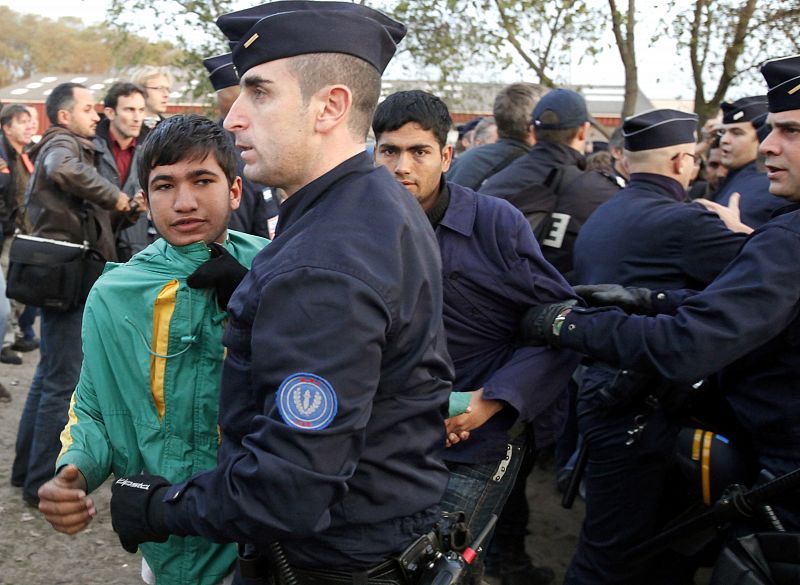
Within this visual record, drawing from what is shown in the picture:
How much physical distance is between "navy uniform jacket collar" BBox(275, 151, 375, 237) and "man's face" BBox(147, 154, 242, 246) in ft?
2.17

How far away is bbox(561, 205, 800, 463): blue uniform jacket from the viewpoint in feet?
8.31

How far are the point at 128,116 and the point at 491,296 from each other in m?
3.41

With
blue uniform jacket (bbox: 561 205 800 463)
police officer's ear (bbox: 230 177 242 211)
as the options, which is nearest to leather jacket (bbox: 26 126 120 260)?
police officer's ear (bbox: 230 177 242 211)

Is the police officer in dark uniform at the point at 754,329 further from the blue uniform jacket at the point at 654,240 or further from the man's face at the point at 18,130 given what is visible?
the man's face at the point at 18,130

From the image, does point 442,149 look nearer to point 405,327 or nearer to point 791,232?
point 791,232

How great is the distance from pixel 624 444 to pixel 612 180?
185cm

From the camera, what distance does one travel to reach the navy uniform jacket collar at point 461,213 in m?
2.83

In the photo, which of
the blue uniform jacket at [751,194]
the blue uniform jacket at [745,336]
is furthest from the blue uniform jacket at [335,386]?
the blue uniform jacket at [751,194]

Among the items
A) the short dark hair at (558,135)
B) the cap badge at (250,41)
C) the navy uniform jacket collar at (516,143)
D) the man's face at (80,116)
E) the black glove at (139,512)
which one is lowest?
the black glove at (139,512)

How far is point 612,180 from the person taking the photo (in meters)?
4.78

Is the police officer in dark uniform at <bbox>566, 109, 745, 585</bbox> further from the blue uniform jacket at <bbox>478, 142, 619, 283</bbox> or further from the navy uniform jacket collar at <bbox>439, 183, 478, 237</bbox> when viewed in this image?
the navy uniform jacket collar at <bbox>439, 183, 478, 237</bbox>

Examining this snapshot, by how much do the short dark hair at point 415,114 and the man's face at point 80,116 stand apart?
2.84 metres

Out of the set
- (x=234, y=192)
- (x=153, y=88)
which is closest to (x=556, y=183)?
(x=234, y=192)

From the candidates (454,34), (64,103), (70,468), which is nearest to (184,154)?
(70,468)
